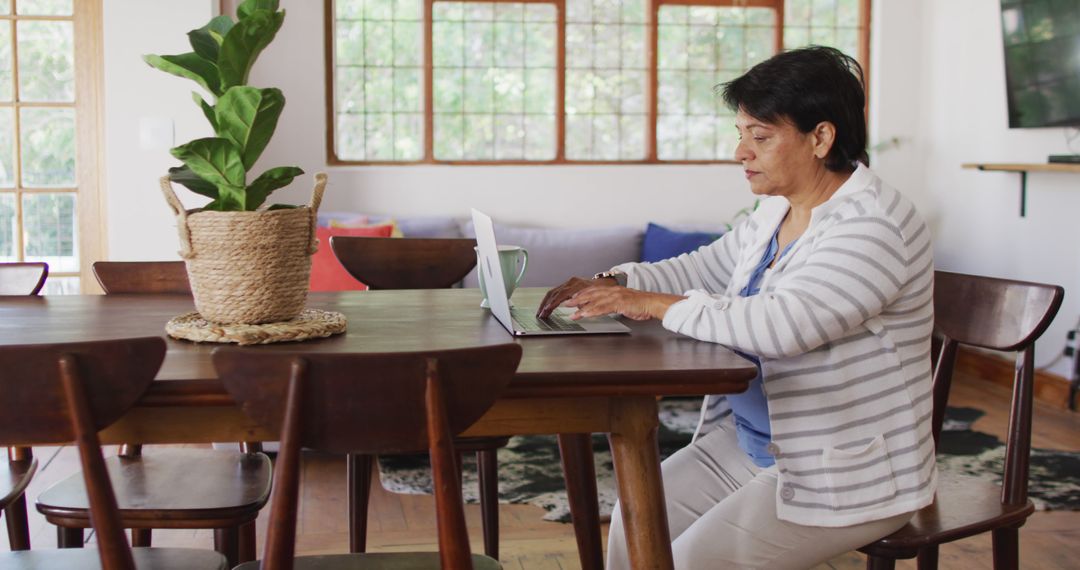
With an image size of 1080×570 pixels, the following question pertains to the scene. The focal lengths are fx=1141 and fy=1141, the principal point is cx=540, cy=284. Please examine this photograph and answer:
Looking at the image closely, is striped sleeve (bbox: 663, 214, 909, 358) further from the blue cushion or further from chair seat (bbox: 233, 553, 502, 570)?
the blue cushion

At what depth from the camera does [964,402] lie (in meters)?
5.17

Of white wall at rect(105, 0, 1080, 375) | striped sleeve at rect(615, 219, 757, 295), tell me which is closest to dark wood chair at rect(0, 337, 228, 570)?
striped sleeve at rect(615, 219, 757, 295)

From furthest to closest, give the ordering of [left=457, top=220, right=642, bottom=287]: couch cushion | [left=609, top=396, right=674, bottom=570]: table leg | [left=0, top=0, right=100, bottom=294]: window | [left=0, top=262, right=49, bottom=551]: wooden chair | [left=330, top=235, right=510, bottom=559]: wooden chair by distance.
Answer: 1. [left=457, top=220, right=642, bottom=287]: couch cushion
2. [left=0, top=0, right=100, bottom=294]: window
3. [left=330, top=235, right=510, bottom=559]: wooden chair
4. [left=0, top=262, right=49, bottom=551]: wooden chair
5. [left=609, top=396, right=674, bottom=570]: table leg

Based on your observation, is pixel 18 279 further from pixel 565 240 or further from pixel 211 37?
pixel 565 240

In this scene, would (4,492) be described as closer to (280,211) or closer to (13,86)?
(280,211)

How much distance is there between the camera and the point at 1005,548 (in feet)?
6.79

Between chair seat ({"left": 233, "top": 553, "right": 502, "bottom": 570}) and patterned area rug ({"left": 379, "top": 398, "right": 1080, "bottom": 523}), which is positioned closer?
chair seat ({"left": 233, "top": 553, "right": 502, "bottom": 570})

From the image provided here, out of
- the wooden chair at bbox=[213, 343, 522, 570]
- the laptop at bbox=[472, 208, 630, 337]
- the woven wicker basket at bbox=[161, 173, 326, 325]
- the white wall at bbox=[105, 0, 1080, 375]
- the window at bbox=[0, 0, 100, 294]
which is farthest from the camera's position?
the window at bbox=[0, 0, 100, 294]

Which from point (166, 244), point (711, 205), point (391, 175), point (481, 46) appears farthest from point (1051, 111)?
point (166, 244)

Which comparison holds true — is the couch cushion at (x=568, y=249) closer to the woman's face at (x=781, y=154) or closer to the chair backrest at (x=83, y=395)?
the woman's face at (x=781, y=154)

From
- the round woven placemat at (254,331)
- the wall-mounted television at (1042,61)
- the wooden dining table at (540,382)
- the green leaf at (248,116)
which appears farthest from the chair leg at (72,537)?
the wall-mounted television at (1042,61)

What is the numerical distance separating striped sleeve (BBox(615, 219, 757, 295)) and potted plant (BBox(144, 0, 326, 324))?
0.76 metres

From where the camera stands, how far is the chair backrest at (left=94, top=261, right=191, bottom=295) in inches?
105

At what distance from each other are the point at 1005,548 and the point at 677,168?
14.3 ft
